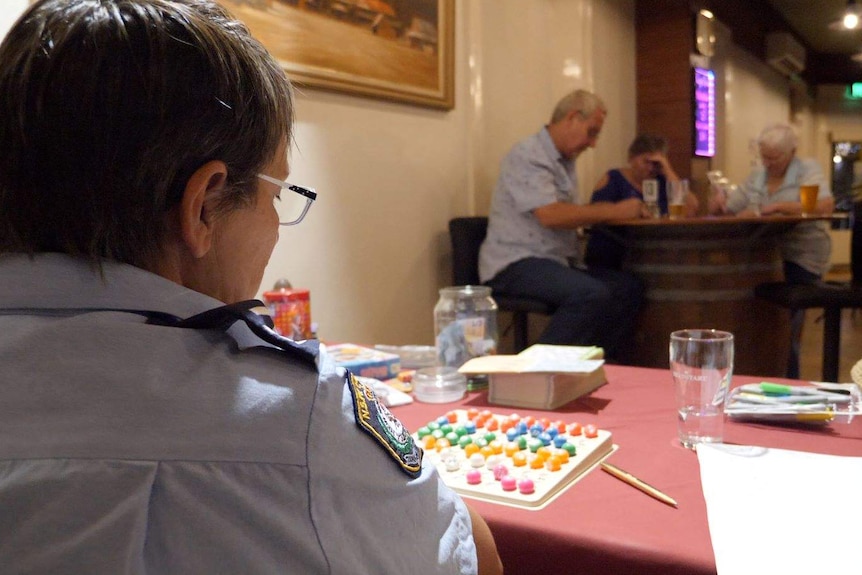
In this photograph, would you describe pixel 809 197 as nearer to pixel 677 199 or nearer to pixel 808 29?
pixel 677 199

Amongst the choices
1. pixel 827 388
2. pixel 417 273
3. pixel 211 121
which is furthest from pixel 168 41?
pixel 417 273

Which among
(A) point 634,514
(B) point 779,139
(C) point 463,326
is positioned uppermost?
(B) point 779,139

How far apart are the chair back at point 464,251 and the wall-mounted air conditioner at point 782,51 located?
5139mm

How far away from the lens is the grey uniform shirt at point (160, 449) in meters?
0.38

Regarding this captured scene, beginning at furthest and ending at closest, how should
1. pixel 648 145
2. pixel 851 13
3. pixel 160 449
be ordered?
pixel 851 13 < pixel 648 145 < pixel 160 449

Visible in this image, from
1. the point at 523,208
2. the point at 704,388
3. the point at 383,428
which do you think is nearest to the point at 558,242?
the point at 523,208

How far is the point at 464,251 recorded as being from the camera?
295 cm

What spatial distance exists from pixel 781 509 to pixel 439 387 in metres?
0.60

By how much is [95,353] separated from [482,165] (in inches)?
119

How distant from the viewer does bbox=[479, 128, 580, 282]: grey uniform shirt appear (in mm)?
2887

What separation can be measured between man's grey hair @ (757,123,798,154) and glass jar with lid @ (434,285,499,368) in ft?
8.42

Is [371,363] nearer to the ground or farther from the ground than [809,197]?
nearer to the ground

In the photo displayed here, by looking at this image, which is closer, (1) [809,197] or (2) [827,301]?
(2) [827,301]

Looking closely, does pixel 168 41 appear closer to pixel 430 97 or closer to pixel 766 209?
pixel 430 97
